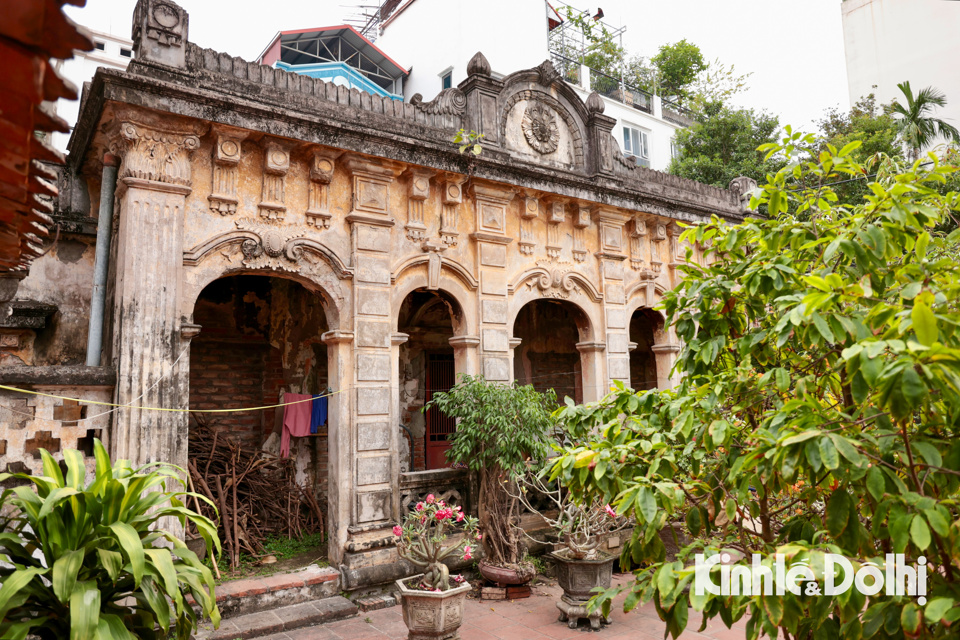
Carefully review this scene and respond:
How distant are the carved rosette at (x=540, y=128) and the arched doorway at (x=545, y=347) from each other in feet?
11.7

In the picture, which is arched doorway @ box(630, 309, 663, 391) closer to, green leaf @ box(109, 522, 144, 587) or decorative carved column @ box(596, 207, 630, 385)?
decorative carved column @ box(596, 207, 630, 385)

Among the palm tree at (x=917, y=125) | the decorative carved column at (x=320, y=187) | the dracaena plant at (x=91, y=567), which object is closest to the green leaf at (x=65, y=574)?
the dracaena plant at (x=91, y=567)

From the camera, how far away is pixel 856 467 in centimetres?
188

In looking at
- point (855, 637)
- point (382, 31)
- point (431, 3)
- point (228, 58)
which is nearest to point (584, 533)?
point (855, 637)

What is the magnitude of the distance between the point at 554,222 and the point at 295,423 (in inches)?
179

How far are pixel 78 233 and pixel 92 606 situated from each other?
5323 mm

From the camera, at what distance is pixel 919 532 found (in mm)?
1767

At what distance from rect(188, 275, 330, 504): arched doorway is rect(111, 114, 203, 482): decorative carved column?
307 cm

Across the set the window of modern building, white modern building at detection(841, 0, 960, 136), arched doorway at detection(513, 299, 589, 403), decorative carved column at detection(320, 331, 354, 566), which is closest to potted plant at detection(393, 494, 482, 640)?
decorative carved column at detection(320, 331, 354, 566)

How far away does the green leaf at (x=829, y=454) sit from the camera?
180 cm

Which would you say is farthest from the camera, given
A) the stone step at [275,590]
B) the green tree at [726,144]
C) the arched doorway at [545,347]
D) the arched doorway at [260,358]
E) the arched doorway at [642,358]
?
the green tree at [726,144]

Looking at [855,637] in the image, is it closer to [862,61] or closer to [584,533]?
[584,533]

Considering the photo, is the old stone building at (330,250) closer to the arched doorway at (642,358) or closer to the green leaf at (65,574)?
the green leaf at (65,574)

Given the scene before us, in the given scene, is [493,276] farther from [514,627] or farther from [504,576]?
[514,627]
